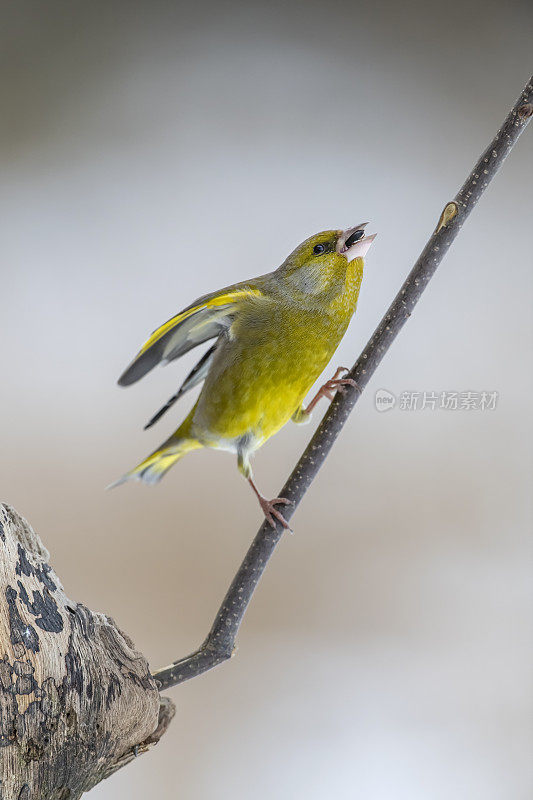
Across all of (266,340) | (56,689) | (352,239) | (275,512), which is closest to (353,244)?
(352,239)

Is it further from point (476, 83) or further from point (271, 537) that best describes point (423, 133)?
point (271, 537)

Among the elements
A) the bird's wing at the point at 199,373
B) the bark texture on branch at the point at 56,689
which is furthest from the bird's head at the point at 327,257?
the bark texture on branch at the point at 56,689

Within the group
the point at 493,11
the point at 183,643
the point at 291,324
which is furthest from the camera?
the point at 493,11

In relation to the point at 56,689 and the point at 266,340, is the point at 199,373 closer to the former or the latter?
the point at 266,340

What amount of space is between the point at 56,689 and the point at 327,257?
0.37 m

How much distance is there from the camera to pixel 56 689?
48 centimetres

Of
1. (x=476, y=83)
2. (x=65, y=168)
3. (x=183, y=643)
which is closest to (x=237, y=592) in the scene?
(x=183, y=643)

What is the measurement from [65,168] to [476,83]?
0.82 m

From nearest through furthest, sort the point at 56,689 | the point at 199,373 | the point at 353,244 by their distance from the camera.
→ the point at 56,689 → the point at 353,244 → the point at 199,373

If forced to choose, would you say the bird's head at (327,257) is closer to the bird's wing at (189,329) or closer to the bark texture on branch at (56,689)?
the bird's wing at (189,329)

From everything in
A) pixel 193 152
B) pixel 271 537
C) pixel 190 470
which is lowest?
pixel 190 470

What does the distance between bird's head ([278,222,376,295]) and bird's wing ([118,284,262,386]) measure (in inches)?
1.9

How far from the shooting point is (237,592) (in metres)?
0.58

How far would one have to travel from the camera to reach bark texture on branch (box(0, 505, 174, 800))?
0.47 meters
